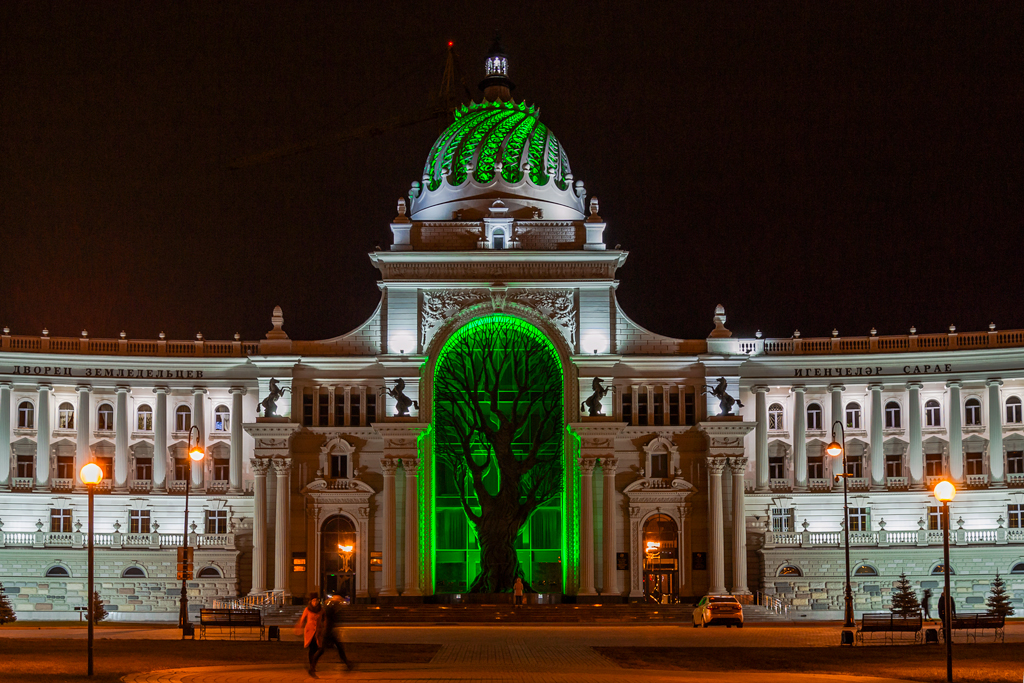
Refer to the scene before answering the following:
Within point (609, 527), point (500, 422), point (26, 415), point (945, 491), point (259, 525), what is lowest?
point (609, 527)

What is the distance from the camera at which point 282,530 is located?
81.8m

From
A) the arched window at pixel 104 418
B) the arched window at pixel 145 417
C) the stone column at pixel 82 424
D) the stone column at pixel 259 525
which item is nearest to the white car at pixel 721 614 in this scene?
the stone column at pixel 259 525

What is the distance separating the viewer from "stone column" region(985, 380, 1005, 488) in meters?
83.4

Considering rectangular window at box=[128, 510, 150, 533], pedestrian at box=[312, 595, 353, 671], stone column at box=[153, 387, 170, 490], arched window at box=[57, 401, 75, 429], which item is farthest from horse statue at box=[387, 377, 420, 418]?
pedestrian at box=[312, 595, 353, 671]

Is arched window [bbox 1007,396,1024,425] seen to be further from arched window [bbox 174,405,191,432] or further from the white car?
arched window [bbox 174,405,191,432]

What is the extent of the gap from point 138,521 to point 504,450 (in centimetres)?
2470

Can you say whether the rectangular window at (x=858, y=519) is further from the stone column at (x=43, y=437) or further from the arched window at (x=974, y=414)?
the stone column at (x=43, y=437)

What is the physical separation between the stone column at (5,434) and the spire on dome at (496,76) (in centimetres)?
3967

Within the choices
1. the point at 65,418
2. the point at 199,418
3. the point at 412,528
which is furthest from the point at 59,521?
the point at 412,528

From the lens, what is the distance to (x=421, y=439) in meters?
82.8

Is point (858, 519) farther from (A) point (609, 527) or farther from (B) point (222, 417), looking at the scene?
(B) point (222, 417)

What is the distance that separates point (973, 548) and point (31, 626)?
184 feet

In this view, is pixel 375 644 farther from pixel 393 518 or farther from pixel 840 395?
pixel 840 395

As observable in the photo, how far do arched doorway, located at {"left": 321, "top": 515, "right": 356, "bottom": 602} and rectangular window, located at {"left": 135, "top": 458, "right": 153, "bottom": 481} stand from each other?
13.0m
